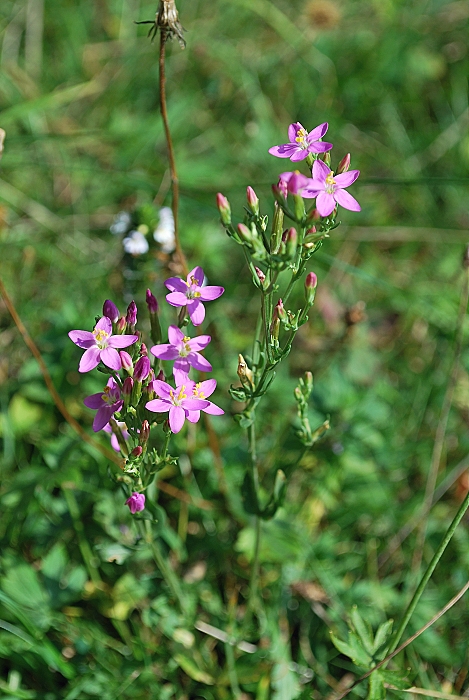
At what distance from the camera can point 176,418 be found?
209 cm

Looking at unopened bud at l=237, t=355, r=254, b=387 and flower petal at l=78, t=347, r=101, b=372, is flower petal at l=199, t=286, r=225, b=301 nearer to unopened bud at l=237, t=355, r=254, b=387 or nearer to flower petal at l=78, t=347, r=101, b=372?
unopened bud at l=237, t=355, r=254, b=387

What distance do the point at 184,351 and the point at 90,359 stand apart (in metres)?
0.32

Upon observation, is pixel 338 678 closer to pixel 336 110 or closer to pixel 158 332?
pixel 158 332

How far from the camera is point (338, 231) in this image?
4.74 meters

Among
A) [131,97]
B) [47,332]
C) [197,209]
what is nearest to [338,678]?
[47,332]

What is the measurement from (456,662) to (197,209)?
2.99 meters

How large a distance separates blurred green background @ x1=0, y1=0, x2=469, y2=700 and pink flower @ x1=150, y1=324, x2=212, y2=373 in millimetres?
586

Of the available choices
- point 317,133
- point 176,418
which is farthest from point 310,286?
point 176,418

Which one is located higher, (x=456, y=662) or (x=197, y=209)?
(x=197, y=209)

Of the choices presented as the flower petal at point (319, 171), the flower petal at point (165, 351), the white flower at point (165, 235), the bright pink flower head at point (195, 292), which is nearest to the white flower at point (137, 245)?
the white flower at point (165, 235)

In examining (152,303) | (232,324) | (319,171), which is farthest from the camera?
(232,324)

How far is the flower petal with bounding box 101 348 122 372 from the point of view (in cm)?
206

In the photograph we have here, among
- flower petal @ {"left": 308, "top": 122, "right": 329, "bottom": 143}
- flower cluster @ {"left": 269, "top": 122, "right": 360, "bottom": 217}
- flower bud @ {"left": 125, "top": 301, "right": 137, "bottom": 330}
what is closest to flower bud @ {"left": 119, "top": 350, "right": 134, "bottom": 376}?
flower bud @ {"left": 125, "top": 301, "right": 137, "bottom": 330}

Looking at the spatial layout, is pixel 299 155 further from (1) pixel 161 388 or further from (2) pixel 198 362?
(1) pixel 161 388
